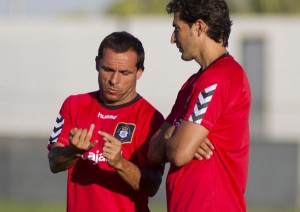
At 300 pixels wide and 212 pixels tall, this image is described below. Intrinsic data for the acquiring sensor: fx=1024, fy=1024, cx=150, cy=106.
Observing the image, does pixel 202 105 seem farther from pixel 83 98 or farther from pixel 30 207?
pixel 30 207

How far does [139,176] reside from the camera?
24.3 ft

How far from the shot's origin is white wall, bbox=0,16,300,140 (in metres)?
37.5

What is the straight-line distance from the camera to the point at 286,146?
22.7 m

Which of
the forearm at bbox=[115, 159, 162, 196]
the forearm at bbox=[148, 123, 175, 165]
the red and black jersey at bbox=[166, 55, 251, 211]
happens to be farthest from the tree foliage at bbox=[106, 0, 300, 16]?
the red and black jersey at bbox=[166, 55, 251, 211]

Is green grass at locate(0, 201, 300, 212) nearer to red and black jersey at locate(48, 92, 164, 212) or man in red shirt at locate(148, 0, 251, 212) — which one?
red and black jersey at locate(48, 92, 164, 212)

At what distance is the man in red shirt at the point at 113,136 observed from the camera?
7.57 meters

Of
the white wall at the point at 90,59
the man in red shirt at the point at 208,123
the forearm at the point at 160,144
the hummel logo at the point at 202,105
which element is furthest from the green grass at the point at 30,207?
the white wall at the point at 90,59

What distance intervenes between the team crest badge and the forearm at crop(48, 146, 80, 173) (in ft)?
1.32

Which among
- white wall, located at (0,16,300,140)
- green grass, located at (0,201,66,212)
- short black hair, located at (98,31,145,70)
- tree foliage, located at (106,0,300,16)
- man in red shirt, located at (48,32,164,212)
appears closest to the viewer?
man in red shirt, located at (48,32,164,212)

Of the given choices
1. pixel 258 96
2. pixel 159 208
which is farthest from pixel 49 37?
pixel 159 208

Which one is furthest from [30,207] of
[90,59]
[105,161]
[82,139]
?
[90,59]

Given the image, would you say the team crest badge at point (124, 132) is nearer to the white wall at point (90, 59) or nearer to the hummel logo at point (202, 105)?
the hummel logo at point (202, 105)

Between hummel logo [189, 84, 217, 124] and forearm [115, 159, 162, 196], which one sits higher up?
hummel logo [189, 84, 217, 124]

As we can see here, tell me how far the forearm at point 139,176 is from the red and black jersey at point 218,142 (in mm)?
437
